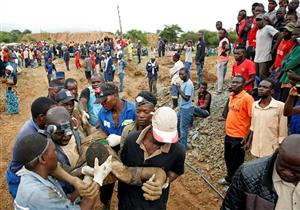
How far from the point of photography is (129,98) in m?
14.0

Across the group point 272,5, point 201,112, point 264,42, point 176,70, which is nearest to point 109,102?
point 264,42

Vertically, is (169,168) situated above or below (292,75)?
below

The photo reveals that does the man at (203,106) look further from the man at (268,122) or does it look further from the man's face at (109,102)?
the man's face at (109,102)

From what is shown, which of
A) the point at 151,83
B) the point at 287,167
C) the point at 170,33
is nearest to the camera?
the point at 287,167

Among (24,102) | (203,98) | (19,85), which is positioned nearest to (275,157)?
(203,98)

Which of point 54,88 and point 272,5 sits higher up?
point 272,5

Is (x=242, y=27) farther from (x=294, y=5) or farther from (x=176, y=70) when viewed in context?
(x=176, y=70)

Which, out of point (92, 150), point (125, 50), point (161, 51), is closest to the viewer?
point (92, 150)

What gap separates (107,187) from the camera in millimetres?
3945

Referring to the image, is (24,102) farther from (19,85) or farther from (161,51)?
(161,51)

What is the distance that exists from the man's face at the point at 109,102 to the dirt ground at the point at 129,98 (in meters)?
2.10

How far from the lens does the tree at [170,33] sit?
130 ft

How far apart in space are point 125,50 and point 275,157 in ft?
83.4

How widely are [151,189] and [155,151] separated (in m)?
0.35
